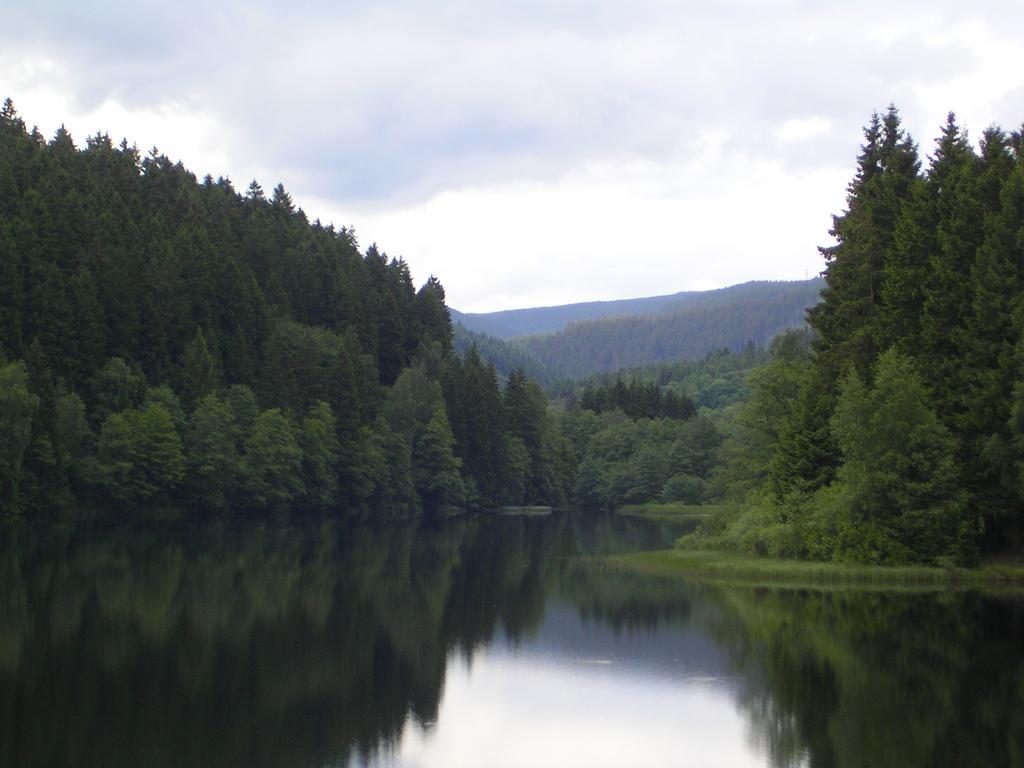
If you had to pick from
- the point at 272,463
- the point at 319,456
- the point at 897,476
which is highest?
the point at 319,456

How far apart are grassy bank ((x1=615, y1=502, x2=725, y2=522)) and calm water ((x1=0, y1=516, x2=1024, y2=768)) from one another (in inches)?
2965

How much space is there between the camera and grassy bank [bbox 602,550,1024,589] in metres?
51.3

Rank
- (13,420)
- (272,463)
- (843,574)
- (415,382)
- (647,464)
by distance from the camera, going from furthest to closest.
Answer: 1. (647,464)
2. (415,382)
3. (272,463)
4. (13,420)
5. (843,574)

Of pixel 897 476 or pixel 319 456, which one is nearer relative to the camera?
pixel 897 476

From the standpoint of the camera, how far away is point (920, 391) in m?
52.8

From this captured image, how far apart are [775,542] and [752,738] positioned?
34.1 metres

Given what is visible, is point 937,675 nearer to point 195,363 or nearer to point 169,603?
point 169,603

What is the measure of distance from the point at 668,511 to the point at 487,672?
111 m

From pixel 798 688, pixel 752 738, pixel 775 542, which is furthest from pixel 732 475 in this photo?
pixel 752 738

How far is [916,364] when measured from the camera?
55906mm

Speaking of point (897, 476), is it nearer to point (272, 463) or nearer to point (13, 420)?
point (13, 420)

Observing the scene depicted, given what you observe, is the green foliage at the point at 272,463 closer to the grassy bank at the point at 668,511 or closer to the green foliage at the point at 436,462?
the green foliage at the point at 436,462

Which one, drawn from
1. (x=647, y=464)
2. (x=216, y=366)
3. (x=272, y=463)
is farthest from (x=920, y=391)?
(x=647, y=464)

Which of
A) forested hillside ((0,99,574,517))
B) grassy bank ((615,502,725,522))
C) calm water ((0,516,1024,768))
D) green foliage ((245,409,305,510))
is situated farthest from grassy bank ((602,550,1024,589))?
grassy bank ((615,502,725,522))
